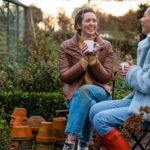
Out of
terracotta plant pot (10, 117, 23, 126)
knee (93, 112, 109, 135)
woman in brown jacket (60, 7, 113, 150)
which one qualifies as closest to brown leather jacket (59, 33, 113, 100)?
woman in brown jacket (60, 7, 113, 150)

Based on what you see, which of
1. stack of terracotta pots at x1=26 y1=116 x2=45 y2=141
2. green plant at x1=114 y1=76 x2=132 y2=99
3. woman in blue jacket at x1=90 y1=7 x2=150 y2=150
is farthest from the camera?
green plant at x1=114 y1=76 x2=132 y2=99

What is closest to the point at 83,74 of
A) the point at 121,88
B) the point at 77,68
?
the point at 77,68

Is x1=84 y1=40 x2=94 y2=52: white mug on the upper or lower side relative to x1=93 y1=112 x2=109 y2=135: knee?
upper

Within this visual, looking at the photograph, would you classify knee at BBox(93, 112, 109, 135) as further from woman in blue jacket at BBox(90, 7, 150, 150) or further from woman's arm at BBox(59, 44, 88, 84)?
woman's arm at BBox(59, 44, 88, 84)

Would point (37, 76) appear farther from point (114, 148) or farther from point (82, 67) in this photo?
point (114, 148)

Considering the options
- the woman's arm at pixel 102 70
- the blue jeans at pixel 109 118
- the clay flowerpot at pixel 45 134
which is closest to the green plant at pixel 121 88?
the woman's arm at pixel 102 70

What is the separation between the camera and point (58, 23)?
2730 centimetres

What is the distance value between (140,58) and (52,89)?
4476 mm

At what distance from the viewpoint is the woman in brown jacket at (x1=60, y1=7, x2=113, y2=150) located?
510 cm

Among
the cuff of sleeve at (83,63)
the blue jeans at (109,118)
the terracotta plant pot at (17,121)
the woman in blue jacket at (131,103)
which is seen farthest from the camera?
the terracotta plant pot at (17,121)

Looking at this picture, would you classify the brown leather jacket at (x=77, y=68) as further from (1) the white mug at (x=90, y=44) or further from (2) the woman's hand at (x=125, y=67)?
(2) the woman's hand at (x=125, y=67)

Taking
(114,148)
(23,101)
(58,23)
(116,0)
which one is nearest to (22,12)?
(58,23)

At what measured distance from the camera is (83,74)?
17.6 ft

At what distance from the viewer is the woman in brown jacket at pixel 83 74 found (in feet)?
16.7
